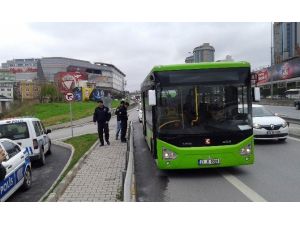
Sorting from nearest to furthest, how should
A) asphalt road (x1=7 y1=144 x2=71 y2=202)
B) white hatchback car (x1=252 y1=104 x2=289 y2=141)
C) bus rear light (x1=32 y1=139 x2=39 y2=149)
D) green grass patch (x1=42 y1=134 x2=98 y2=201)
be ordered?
asphalt road (x1=7 y1=144 x2=71 y2=202) → green grass patch (x1=42 y1=134 x2=98 y2=201) → bus rear light (x1=32 y1=139 x2=39 y2=149) → white hatchback car (x1=252 y1=104 x2=289 y2=141)

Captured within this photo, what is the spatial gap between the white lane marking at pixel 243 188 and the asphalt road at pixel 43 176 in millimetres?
4395

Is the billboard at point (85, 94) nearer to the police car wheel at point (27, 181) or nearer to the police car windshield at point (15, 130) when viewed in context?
the police car windshield at point (15, 130)

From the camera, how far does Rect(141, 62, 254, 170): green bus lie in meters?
8.86

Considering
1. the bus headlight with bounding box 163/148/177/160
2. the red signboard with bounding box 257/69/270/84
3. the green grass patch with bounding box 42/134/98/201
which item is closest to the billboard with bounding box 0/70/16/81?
the red signboard with bounding box 257/69/270/84

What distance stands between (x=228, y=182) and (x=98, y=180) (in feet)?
9.90

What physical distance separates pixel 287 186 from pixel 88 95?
96.0m

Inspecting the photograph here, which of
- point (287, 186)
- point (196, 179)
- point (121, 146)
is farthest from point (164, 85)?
point (121, 146)

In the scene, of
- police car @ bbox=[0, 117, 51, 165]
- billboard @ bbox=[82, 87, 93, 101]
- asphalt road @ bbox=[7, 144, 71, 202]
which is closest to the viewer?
asphalt road @ bbox=[7, 144, 71, 202]

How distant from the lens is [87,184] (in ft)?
27.9

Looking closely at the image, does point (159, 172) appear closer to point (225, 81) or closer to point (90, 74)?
point (225, 81)

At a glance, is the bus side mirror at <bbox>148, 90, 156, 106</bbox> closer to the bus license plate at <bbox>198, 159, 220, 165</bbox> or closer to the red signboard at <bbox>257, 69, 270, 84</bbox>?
the bus license plate at <bbox>198, 159, 220, 165</bbox>

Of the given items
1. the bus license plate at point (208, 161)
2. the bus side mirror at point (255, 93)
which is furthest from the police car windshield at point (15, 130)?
the bus side mirror at point (255, 93)

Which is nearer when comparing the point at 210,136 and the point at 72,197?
the point at 72,197

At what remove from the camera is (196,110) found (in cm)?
898
